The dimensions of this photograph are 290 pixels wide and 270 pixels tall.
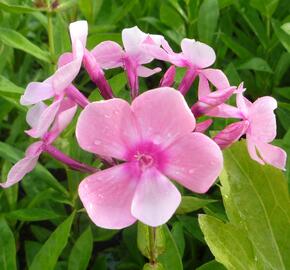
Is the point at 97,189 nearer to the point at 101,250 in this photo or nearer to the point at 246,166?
the point at 246,166

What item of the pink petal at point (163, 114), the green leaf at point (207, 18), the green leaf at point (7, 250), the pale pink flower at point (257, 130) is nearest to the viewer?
the pink petal at point (163, 114)

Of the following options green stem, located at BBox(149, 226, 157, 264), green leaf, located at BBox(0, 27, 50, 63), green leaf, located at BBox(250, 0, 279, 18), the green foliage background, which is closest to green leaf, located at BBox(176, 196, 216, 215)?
the green foliage background

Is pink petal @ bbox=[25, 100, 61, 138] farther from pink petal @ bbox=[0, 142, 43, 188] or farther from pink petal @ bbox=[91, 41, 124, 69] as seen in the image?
pink petal @ bbox=[91, 41, 124, 69]

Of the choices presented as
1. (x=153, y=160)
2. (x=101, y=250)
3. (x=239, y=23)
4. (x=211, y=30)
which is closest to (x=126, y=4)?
(x=211, y=30)

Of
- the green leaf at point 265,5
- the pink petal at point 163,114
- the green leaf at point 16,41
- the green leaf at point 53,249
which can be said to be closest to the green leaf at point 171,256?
the green leaf at point 53,249

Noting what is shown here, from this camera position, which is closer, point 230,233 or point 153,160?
point 153,160

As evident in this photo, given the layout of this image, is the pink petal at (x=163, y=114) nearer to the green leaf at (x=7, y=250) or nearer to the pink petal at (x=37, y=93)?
the pink petal at (x=37, y=93)
